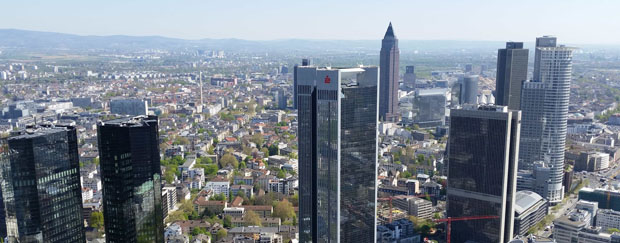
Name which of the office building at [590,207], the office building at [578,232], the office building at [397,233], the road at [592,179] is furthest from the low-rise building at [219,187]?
the office building at [590,207]

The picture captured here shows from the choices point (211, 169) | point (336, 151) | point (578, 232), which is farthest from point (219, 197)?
point (578, 232)

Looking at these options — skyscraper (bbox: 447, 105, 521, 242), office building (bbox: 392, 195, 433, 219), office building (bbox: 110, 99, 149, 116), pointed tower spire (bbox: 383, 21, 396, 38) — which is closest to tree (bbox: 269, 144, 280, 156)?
office building (bbox: 392, 195, 433, 219)

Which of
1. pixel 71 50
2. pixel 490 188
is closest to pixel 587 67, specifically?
pixel 490 188

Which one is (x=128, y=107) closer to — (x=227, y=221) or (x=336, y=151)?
(x=227, y=221)

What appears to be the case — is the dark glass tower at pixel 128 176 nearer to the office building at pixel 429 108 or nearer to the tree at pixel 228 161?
the tree at pixel 228 161

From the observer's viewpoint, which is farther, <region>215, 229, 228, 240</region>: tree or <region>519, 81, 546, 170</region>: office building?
<region>519, 81, 546, 170</region>: office building

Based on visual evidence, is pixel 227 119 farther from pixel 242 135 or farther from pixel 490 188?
pixel 490 188

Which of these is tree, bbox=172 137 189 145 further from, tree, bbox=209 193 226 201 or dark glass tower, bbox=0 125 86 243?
dark glass tower, bbox=0 125 86 243
